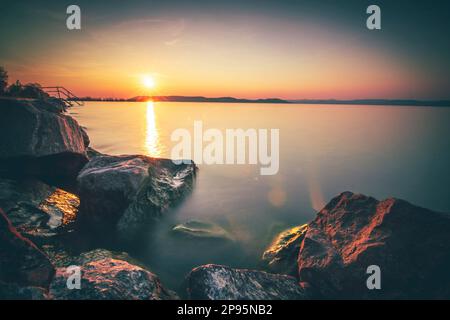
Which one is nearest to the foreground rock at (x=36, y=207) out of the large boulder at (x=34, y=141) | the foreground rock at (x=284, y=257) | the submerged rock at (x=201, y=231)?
the large boulder at (x=34, y=141)

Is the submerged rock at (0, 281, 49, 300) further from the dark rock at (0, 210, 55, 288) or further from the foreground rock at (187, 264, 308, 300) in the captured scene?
the foreground rock at (187, 264, 308, 300)

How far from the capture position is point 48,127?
948 cm

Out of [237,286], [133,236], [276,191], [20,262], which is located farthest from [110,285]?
[276,191]

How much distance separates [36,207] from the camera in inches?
321

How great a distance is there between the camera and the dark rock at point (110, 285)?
4.74 m

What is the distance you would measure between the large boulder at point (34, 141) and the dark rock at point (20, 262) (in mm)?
4913

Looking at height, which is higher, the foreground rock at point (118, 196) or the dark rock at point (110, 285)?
the foreground rock at point (118, 196)

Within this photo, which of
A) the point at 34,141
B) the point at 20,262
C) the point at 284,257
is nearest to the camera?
the point at 20,262

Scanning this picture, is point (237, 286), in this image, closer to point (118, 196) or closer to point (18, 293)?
point (18, 293)

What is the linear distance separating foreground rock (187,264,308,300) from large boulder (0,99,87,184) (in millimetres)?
8042

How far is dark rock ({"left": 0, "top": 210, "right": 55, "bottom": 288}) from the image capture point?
15.6ft

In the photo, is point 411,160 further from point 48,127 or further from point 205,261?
point 48,127

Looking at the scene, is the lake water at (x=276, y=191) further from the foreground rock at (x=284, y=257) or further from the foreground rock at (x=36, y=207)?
the foreground rock at (x=36, y=207)

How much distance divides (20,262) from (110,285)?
196 cm
